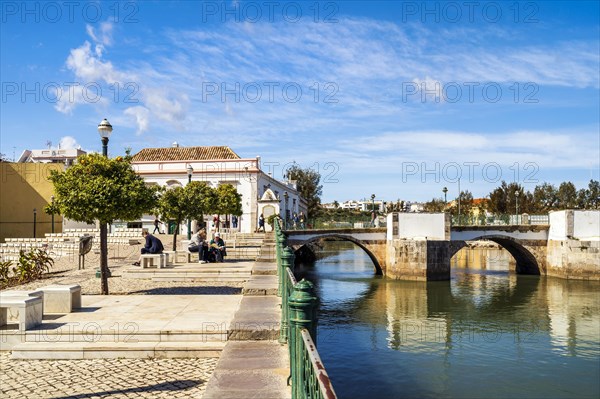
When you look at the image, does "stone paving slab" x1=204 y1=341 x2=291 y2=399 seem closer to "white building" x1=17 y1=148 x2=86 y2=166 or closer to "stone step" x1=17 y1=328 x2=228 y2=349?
"stone step" x1=17 y1=328 x2=228 y2=349

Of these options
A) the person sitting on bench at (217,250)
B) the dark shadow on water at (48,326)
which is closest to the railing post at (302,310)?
the dark shadow on water at (48,326)

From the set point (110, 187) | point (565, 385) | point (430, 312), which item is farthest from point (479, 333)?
point (110, 187)

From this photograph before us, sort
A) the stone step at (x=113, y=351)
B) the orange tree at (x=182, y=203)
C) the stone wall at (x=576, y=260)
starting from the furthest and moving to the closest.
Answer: the stone wall at (x=576, y=260)
the orange tree at (x=182, y=203)
the stone step at (x=113, y=351)

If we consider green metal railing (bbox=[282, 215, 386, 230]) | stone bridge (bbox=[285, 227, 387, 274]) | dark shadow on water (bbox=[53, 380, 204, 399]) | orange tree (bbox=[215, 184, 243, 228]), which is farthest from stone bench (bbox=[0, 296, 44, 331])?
stone bridge (bbox=[285, 227, 387, 274])

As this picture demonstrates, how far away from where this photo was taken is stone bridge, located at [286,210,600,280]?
34.0 meters

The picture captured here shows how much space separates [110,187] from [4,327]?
162 inches

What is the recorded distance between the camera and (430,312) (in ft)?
76.2

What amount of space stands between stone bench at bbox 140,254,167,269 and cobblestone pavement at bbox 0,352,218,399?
834cm

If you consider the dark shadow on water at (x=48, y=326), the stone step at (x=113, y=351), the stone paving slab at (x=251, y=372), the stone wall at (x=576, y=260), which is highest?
the stone paving slab at (x=251, y=372)

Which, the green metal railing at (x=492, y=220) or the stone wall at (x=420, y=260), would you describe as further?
the green metal railing at (x=492, y=220)

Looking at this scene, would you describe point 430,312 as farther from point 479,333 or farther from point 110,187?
point 110,187

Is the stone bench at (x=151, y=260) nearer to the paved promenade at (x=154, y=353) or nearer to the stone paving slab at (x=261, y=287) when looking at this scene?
the paved promenade at (x=154, y=353)

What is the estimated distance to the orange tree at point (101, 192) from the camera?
10656 millimetres

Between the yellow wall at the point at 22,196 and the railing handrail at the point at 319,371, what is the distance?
3382cm
